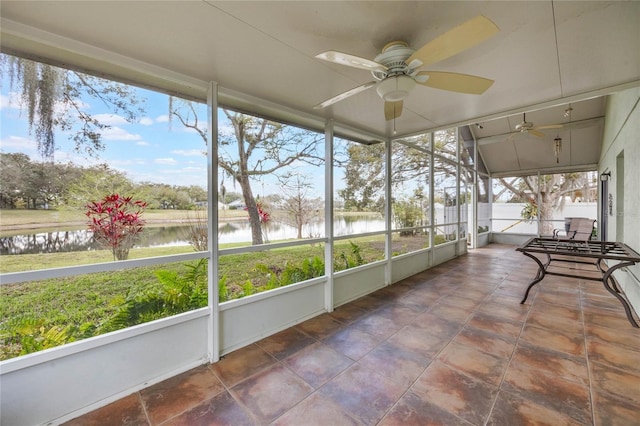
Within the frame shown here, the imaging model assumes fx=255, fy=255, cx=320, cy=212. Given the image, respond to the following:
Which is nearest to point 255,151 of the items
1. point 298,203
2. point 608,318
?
point 298,203

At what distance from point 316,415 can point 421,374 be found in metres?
0.90

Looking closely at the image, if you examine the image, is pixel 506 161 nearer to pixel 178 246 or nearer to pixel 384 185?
pixel 384 185

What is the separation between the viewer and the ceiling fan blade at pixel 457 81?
167 cm

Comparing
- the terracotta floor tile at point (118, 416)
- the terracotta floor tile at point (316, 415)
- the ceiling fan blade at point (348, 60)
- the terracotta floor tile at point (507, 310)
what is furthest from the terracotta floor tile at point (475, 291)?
the terracotta floor tile at point (118, 416)

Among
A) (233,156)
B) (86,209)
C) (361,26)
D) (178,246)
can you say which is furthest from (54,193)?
(361,26)

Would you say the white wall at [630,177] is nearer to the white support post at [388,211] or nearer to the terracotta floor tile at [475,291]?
the terracotta floor tile at [475,291]

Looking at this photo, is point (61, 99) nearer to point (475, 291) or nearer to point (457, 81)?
point (457, 81)

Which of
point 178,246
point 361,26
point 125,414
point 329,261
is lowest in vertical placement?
point 125,414

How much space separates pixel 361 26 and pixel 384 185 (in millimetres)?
2877

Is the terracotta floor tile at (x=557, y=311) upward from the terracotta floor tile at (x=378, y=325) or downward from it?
upward

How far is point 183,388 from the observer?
6.18 ft

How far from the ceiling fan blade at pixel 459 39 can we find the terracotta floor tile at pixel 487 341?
2436mm

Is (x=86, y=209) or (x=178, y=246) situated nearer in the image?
(x=86, y=209)

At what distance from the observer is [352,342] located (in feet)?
8.11
